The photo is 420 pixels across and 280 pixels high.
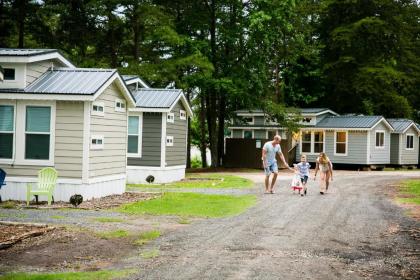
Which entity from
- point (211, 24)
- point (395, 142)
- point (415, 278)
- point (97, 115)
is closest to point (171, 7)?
point (211, 24)

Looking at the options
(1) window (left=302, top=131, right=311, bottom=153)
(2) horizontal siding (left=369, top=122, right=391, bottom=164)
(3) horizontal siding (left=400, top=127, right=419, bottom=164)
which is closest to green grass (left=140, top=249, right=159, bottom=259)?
(2) horizontal siding (left=369, top=122, right=391, bottom=164)

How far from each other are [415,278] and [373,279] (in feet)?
2.15

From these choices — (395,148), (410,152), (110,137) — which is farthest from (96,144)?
(410,152)

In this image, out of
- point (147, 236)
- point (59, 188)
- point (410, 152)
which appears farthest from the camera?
point (410, 152)

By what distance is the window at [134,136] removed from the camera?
79.2 feet

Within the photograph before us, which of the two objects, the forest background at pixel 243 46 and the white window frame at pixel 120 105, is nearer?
the white window frame at pixel 120 105

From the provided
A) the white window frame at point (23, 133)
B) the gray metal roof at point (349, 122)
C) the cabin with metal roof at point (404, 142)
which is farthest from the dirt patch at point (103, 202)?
the cabin with metal roof at point (404, 142)

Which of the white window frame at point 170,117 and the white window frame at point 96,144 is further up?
the white window frame at point 170,117

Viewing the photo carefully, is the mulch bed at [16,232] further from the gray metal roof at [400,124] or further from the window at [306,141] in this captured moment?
the gray metal roof at [400,124]

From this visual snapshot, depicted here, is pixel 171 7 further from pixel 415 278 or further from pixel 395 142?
pixel 415 278

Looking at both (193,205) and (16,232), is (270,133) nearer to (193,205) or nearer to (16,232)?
(193,205)

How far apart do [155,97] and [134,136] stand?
6.30 ft

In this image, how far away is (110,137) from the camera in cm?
1808

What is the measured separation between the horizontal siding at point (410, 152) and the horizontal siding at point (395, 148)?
30cm
